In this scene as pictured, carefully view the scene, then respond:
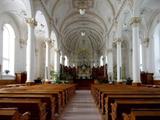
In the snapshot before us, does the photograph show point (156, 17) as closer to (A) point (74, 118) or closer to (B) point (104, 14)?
(B) point (104, 14)

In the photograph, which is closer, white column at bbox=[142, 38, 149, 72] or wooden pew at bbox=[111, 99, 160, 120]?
wooden pew at bbox=[111, 99, 160, 120]

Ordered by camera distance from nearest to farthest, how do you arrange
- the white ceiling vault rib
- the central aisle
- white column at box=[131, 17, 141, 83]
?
1. the central aisle
2. white column at box=[131, 17, 141, 83]
3. the white ceiling vault rib

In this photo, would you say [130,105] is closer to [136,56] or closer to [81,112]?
[81,112]

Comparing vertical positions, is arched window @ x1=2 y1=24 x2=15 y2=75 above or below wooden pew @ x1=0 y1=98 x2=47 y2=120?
above

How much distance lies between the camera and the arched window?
2369 centimetres

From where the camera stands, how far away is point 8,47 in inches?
953

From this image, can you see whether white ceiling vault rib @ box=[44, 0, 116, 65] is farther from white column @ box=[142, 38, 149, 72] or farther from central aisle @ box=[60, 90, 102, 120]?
central aisle @ box=[60, 90, 102, 120]

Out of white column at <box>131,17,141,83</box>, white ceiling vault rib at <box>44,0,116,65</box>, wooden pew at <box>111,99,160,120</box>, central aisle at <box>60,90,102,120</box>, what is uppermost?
white ceiling vault rib at <box>44,0,116,65</box>

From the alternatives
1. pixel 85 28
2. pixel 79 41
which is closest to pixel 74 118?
pixel 85 28

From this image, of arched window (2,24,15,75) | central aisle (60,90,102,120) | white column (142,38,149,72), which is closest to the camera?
central aisle (60,90,102,120)

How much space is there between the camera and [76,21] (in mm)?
34031

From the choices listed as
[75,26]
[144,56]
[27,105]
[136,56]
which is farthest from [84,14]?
[27,105]

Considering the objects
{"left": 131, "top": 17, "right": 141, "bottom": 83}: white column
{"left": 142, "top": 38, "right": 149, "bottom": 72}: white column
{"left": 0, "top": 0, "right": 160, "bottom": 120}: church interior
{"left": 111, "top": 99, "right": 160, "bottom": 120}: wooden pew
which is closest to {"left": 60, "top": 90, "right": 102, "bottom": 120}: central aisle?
{"left": 0, "top": 0, "right": 160, "bottom": 120}: church interior

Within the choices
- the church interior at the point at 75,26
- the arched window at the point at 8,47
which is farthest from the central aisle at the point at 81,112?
the arched window at the point at 8,47
